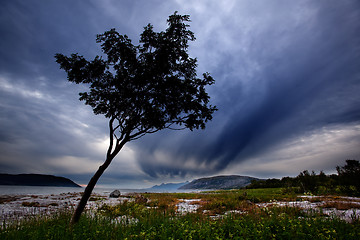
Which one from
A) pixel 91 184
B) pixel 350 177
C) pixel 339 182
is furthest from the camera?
pixel 339 182

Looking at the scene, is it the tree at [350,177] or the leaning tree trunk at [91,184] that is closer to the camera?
the leaning tree trunk at [91,184]

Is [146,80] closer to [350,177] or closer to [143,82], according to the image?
[143,82]

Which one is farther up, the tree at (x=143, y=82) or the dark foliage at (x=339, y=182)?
the tree at (x=143, y=82)

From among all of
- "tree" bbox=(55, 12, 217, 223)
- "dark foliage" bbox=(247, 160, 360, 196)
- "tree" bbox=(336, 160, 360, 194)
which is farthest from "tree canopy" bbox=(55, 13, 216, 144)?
"tree" bbox=(336, 160, 360, 194)

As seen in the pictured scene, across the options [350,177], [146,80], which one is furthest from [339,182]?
[146,80]

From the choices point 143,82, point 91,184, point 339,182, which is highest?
point 143,82

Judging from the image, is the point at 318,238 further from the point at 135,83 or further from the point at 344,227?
the point at 135,83

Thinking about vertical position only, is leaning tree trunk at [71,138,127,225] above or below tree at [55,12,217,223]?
below

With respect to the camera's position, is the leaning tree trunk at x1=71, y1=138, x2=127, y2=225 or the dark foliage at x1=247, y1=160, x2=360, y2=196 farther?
the dark foliage at x1=247, y1=160, x2=360, y2=196

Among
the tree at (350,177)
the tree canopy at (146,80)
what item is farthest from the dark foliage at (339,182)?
the tree canopy at (146,80)

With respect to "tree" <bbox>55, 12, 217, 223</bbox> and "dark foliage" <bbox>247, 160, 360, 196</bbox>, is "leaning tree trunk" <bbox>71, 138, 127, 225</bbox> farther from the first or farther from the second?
"dark foliage" <bbox>247, 160, 360, 196</bbox>

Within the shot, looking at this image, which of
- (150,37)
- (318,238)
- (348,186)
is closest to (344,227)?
(318,238)

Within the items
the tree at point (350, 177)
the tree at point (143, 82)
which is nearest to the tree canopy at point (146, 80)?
the tree at point (143, 82)

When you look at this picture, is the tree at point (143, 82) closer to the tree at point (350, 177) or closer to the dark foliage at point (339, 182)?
the dark foliage at point (339, 182)
